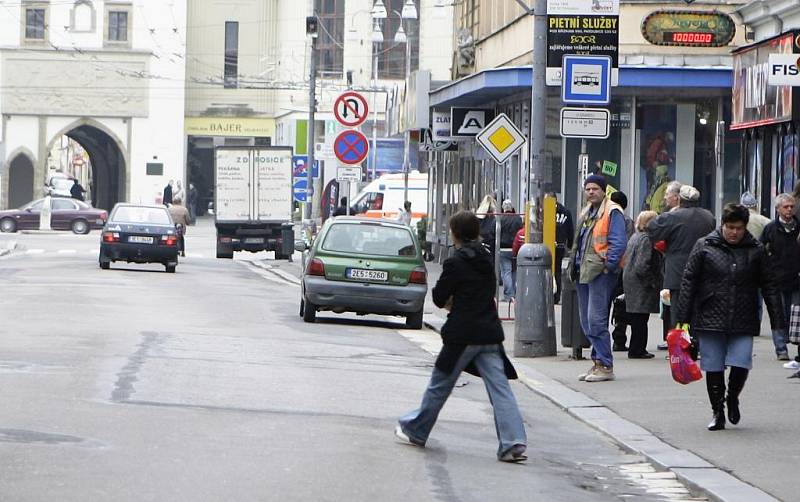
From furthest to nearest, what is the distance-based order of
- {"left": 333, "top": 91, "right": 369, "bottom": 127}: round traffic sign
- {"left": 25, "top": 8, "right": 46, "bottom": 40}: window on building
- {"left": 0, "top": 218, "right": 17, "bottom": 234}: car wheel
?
{"left": 25, "top": 8, "right": 46, "bottom": 40}: window on building < {"left": 0, "top": 218, "right": 17, "bottom": 234}: car wheel < {"left": 333, "top": 91, "right": 369, "bottom": 127}: round traffic sign

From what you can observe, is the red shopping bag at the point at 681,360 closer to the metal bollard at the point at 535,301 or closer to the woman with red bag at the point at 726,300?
the woman with red bag at the point at 726,300

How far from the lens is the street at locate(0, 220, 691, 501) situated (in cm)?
898

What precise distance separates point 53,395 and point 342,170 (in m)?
22.0

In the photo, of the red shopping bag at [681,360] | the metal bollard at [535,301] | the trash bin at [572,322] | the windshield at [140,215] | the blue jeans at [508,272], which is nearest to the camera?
the red shopping bag at [681,360]

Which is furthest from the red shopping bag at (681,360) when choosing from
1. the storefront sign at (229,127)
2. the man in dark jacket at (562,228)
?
the storefront sign at (229,127)

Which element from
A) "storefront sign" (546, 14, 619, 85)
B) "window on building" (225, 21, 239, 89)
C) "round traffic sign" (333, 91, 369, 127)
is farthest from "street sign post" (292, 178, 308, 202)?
"window on building" (225, 21, 239, 89)

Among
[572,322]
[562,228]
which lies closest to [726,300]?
[572,322]

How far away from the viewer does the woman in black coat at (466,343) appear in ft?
35.1

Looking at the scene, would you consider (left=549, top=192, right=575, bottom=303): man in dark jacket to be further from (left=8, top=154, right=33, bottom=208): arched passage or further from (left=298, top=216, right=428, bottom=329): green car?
(left=8, top=154, right=33, bottom=208): arched passage

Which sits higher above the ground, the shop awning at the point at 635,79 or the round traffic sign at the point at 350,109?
the shop awning at the point at 635,79

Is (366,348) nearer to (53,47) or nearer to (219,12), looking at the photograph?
(53,47)

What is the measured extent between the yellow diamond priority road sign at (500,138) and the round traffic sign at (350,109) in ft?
31.7

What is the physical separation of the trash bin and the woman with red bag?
214 inches

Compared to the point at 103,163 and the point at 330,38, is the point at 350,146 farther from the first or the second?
the point at 103,163
